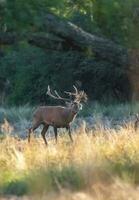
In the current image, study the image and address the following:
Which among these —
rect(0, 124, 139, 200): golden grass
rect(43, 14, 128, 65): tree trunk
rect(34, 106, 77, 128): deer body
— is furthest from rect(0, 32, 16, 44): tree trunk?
rect(0, 124, 139, 200): golden grass

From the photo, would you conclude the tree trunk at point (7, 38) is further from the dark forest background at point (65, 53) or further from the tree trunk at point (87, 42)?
the tree trunk at point (87, 42)

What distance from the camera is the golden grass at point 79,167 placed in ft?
32.0

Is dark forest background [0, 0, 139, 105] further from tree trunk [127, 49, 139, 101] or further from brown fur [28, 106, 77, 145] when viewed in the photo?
brown fur [28, 106, 77, 145]

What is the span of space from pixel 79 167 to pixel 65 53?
2387 centimetres

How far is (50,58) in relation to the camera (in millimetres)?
36688

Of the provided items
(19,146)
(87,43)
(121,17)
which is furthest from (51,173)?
(87,43)

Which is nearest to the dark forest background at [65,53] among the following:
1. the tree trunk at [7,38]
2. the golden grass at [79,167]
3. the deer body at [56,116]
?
the tree trunk at [7,38]

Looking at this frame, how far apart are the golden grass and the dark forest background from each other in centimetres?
265

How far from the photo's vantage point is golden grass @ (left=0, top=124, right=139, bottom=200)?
9.76 metres

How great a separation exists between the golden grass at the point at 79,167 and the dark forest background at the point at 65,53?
265 cm

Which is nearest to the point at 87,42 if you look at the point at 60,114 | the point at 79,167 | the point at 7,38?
the point at 60,114

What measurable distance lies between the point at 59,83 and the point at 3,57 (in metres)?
6.46

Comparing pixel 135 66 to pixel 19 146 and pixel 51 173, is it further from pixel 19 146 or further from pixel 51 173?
pixel 51 173

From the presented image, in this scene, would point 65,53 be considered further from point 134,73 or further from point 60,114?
point 60,114
